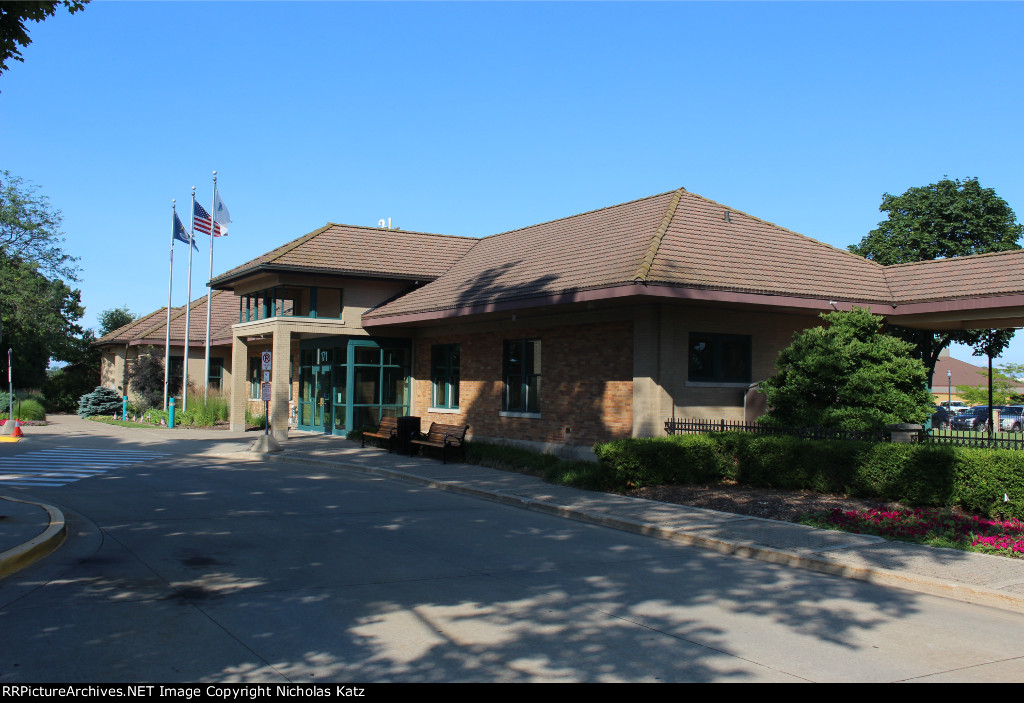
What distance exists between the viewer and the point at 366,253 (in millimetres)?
27766

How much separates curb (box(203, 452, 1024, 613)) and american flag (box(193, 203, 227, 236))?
2087cm

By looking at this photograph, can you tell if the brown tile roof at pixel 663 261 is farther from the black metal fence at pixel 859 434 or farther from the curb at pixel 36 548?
the curb at pixel 36 548

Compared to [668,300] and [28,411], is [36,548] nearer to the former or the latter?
[668,300]

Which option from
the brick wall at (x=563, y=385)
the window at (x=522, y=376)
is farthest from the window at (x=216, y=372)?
the window at (x=522, y=376)

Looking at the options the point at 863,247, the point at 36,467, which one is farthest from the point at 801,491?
the point at 863,247

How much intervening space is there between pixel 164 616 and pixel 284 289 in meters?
20.9

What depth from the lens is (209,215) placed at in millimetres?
33000

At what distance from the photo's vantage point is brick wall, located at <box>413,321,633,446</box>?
1869 centimetres

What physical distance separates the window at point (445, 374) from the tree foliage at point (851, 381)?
1049cm

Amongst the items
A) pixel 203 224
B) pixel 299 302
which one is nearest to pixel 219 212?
pixel 203 224

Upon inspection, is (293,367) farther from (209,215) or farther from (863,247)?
(863,247)

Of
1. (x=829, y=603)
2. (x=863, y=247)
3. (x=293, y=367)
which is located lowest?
(x=829, y=603)

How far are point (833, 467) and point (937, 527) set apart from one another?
2955mm

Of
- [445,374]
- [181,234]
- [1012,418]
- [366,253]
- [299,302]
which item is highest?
[181,234]
